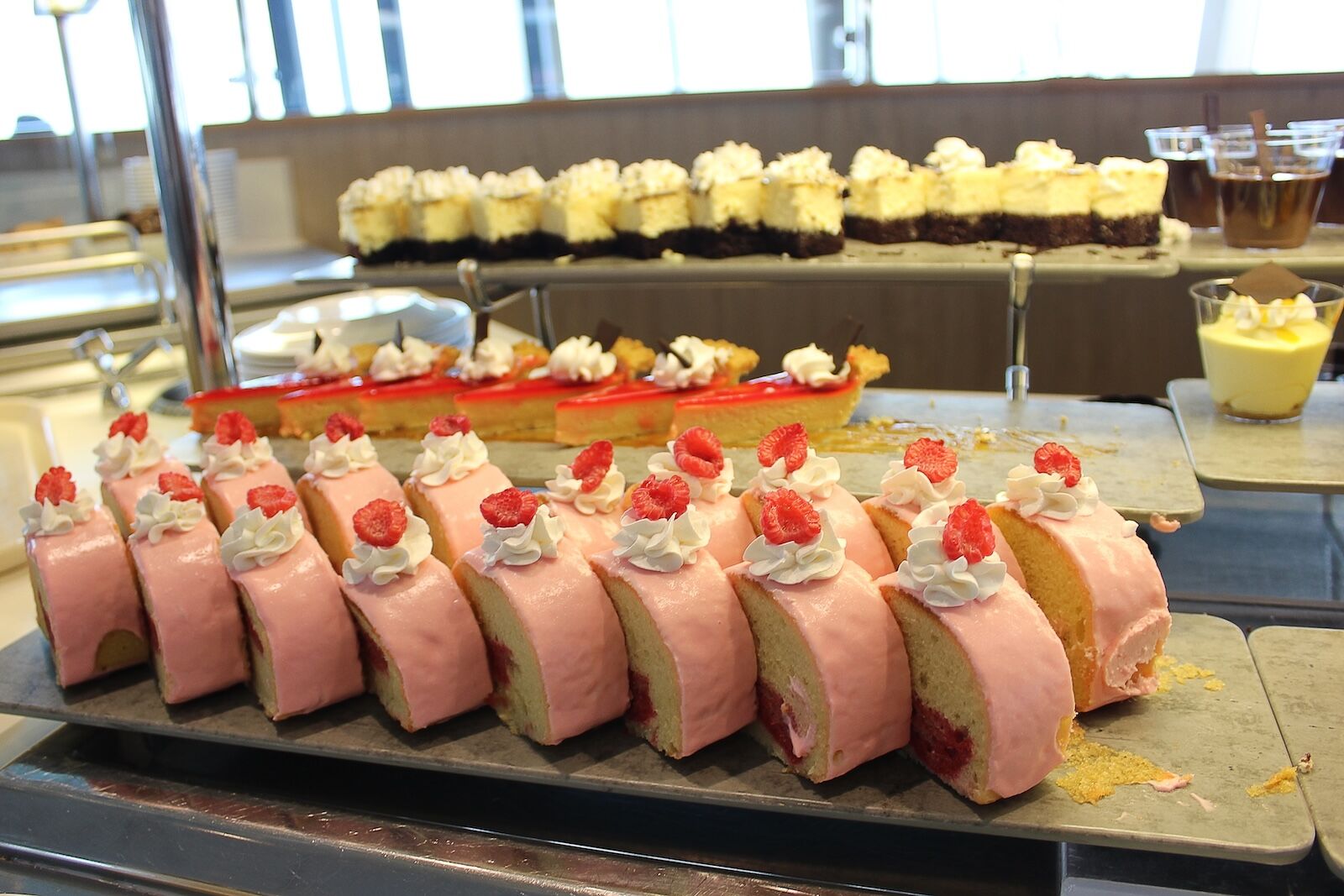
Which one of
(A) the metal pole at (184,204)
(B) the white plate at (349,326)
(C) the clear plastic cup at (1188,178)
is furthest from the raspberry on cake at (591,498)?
(C) the clear plastic cup at (1188,178)

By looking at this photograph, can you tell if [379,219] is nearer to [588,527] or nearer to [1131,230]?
[588,527]

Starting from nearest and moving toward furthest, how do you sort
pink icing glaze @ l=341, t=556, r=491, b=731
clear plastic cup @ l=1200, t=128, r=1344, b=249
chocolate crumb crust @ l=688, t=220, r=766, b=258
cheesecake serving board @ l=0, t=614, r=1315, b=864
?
cheesecake serving board @ l=0, t=614, r=1315, b=864, pink icing glaze @ l=341, t=556, r=491, b=731, clear plastic cup @ l=1200, t=128, r=1344, b=249, chocolate crumb crust @ l=688, t=220, r=766, b=258

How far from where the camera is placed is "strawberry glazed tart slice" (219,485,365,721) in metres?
1.48

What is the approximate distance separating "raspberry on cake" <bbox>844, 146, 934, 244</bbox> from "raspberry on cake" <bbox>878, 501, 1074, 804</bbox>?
1.20 metres

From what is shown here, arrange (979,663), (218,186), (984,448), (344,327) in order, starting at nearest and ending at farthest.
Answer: (979,663), (984,448), (344,327), (218,186)

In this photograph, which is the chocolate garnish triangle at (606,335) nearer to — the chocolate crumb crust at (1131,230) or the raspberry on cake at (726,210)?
the raspberry on cake at (726,210)

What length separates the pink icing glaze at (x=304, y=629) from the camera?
58.1 inches

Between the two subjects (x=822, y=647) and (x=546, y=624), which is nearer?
(x=822, y=647)

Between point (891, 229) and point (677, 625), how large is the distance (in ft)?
4.31

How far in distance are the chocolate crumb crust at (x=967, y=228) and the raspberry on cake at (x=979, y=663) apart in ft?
3.88

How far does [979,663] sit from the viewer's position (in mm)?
1201

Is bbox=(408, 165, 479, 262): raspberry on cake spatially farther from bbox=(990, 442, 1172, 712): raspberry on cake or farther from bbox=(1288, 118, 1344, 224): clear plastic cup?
bbox=(1288, 118, 1344, 224): clear plastic cup

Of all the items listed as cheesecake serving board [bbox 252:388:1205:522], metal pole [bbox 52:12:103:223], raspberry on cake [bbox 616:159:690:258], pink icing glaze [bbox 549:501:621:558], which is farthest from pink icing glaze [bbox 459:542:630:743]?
metal pole [bbox 52:12:103:223]

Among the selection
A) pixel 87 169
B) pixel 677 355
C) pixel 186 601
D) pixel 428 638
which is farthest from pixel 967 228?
pixel 87 169
